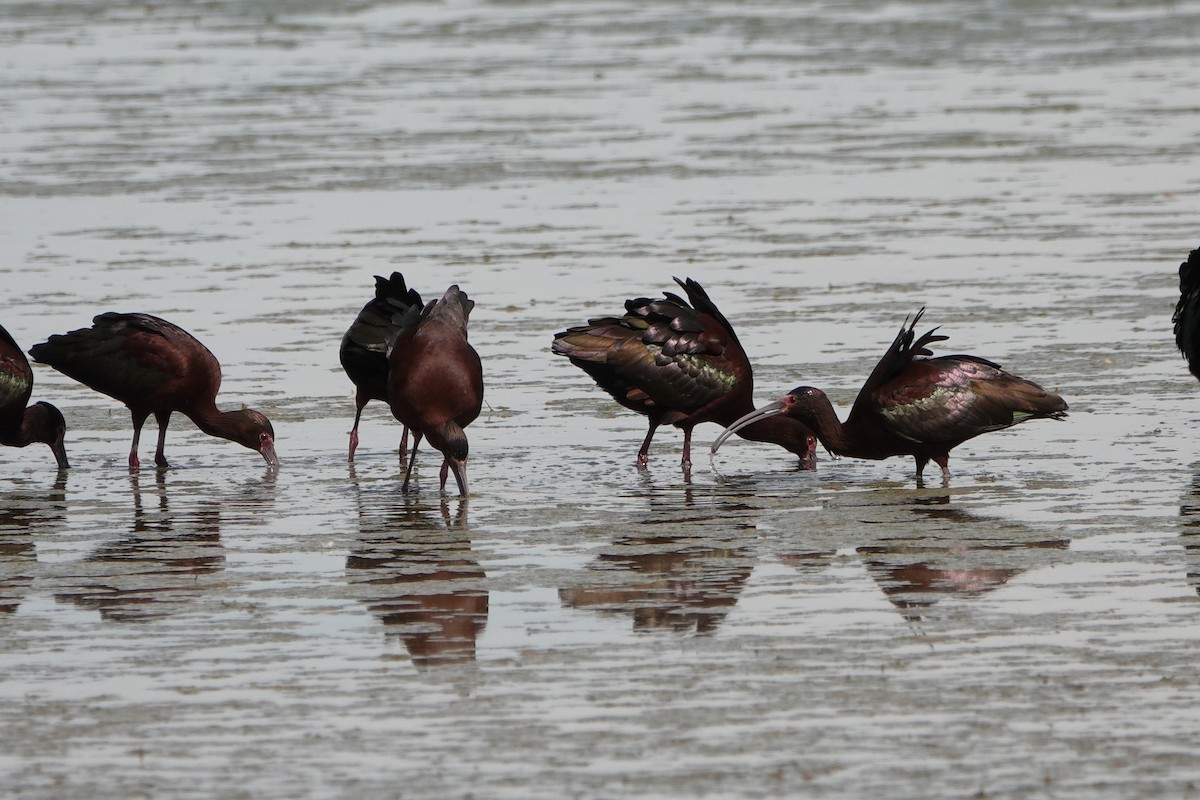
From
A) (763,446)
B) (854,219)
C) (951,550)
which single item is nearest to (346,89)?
(854,219)

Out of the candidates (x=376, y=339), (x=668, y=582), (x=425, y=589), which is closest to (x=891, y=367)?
(x=668, y=582)

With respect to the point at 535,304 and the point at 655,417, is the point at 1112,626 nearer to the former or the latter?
the point at 655,417

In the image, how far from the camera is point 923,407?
1147 centimetres

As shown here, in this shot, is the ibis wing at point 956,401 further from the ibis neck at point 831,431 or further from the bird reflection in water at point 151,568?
the bird reflection in water at point 151,568

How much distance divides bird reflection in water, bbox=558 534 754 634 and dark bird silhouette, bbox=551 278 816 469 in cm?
219

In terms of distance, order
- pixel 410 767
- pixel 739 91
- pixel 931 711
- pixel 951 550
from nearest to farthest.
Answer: pixel 410 767
pixel 931 711
pixel 951 550
pixel 739 91

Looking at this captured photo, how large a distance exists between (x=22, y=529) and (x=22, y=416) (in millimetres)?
1749

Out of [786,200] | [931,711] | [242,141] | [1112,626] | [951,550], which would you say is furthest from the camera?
[242,141]

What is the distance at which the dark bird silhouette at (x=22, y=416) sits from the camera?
1232cm

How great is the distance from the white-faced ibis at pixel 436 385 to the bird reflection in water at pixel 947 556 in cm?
230

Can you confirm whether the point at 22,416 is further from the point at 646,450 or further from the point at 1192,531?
the point at 1192,531

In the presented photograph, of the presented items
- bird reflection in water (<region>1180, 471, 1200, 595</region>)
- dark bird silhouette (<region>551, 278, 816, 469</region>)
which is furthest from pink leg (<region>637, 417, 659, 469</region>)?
bird reflection in water (<region>1180, 471, 1200, 595</region>)

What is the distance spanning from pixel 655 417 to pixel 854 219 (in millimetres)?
8457

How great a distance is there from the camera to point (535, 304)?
1700 cm
